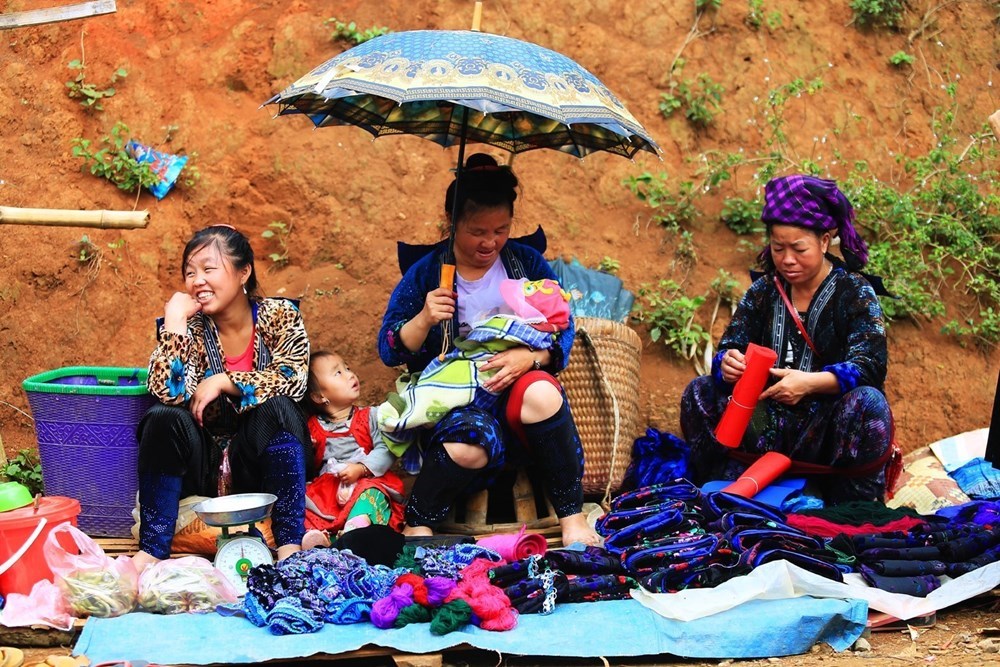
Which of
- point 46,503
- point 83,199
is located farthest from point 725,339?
point 83,199

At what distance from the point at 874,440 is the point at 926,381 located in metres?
1.78

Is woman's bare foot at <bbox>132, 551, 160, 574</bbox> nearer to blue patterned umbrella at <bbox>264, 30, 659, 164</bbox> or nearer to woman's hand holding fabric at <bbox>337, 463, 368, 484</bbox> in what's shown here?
woman's hand holding fabric at <bbox>337, 463, 368, 484</bbox>

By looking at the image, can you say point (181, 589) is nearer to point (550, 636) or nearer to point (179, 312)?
point (179, 312)

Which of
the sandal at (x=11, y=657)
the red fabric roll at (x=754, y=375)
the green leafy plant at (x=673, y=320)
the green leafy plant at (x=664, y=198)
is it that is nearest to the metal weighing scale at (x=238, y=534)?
the sandal at (x=11, y=657)

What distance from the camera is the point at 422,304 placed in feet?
16.3

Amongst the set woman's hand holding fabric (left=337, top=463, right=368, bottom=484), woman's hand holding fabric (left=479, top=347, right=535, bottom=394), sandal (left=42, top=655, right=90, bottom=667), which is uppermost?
woman's hand holding fabric (left=479, top=347, right=535, bottom=394)

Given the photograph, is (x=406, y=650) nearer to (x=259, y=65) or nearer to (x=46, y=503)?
(x=46, y=503)

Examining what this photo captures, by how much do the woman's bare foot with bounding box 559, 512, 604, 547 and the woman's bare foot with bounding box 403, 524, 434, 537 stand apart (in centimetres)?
54

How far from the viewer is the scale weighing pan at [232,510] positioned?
4.20 meters

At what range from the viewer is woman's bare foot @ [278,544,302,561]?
4488mm

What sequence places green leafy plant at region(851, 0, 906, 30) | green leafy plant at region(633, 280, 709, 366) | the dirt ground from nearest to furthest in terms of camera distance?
the dirt ground → green leafy plant at region(633, 280, 709, 366) → green leafy plant at region(851, 0, 906, 30)

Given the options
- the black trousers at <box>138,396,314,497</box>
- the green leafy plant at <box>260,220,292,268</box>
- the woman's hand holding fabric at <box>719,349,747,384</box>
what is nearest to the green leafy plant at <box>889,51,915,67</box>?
the woman's hand holding fabric at <box>719,349,747,384</box>

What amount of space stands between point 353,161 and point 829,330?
289 centimetres

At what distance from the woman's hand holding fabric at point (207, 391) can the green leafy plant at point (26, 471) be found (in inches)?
52.9
